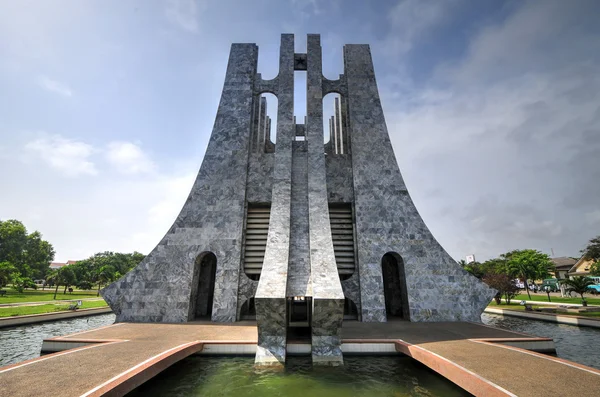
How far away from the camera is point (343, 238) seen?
15719 millimetres

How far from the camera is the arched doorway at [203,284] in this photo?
14.6 meters

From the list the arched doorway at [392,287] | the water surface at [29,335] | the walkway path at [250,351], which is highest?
the arched doorway at [392,287]

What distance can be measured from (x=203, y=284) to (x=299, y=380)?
10.3 metres

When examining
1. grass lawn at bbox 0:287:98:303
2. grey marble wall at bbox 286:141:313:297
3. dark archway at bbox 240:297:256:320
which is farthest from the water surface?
grass lawn at bbox 0:287:98:303

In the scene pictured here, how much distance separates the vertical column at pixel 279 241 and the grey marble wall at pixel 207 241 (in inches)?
78.6

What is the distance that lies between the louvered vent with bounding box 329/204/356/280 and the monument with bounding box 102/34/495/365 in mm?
58

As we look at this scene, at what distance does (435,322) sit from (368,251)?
4.22 meters

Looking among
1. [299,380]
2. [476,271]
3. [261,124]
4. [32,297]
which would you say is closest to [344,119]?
[261,124]

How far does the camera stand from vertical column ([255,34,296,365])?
8.70 meters

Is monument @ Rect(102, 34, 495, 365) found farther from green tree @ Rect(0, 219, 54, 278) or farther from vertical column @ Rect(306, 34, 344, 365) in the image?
green tree @ Rect(0, 219, 54, 278)

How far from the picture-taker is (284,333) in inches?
345

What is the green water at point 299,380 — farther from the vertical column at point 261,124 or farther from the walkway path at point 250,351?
the vertical column at point 261,124

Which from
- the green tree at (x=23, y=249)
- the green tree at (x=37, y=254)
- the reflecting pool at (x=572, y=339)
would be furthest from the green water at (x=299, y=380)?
the green tree at (x=37, y=254)

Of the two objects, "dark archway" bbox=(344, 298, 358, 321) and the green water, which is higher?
"dark archway" bbox=(344, 298, 358, 321)
